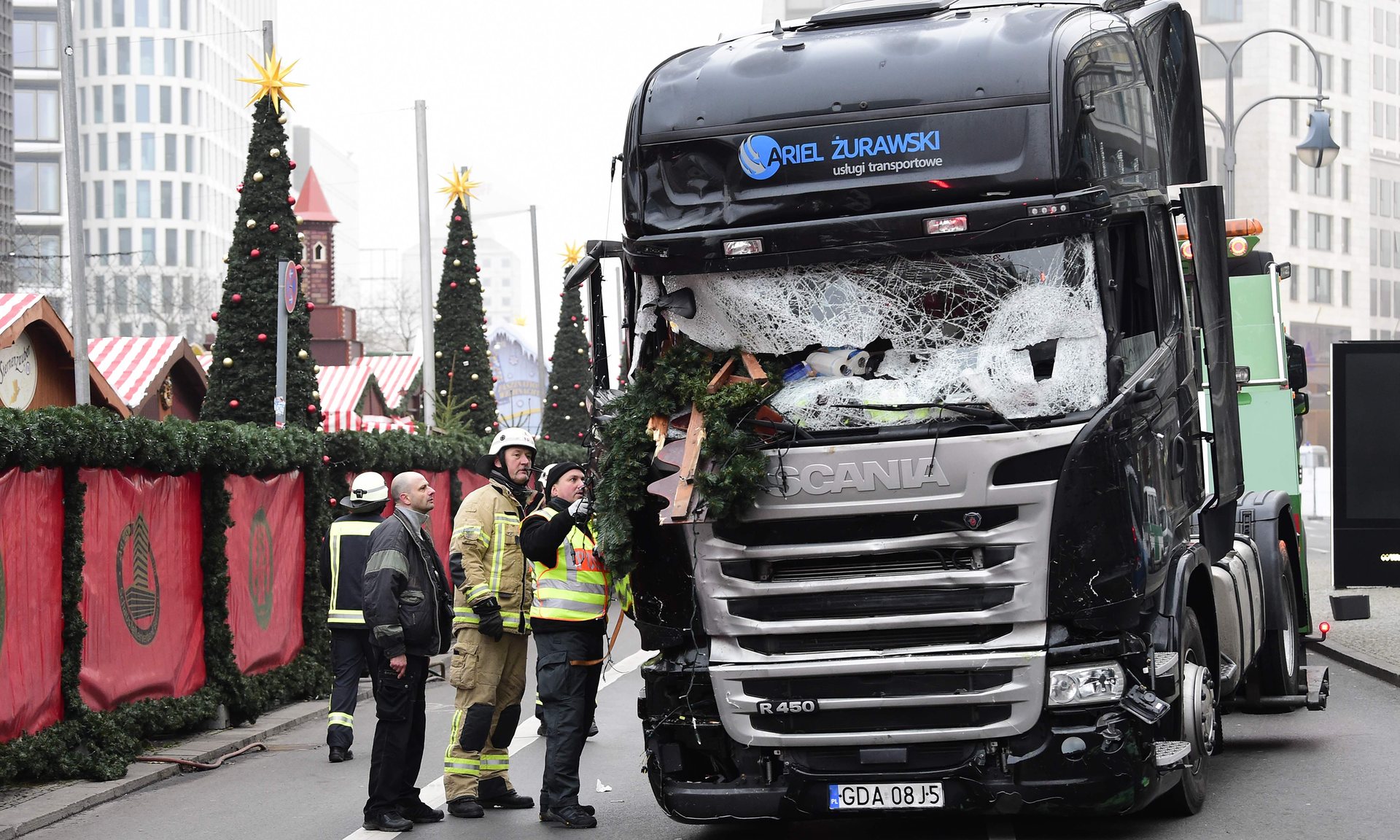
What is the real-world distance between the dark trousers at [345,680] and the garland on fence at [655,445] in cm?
464

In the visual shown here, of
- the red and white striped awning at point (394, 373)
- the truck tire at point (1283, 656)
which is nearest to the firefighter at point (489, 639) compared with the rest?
the truck tire at point (1283, 656)

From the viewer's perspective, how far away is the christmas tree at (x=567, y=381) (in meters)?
48.4

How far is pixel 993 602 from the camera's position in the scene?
753 cm

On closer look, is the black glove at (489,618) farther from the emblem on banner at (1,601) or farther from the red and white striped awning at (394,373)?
the red and white striped awning at (394,373)

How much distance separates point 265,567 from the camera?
15.1 metres

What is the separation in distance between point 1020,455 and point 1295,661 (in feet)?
17.3

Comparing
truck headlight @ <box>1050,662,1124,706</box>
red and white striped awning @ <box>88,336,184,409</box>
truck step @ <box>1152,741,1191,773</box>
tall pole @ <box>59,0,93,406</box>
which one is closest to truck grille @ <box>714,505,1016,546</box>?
truck headlight @ <box>1050,662,1124,706</box>

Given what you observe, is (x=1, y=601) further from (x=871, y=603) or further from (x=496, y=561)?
(x=871, y=603)

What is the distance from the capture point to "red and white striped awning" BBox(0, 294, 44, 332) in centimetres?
2481

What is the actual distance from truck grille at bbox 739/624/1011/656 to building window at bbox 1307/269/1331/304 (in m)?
101

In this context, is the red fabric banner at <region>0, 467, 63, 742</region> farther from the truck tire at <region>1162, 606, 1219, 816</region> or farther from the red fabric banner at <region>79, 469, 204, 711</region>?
the truck tire at <region>1162, 606, 1219, 816</region>

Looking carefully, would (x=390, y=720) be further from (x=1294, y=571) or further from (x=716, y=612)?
(x=1294, y=571)

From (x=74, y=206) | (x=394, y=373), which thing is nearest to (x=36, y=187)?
(x=394, y=373)

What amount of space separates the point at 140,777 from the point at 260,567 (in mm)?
3999
